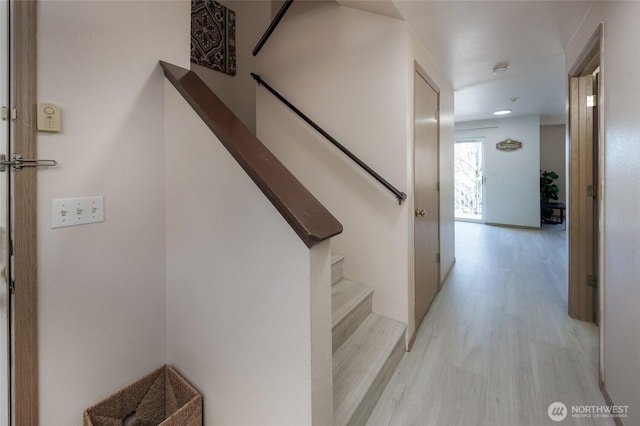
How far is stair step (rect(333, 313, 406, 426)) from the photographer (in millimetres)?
1341

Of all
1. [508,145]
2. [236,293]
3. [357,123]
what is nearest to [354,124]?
[357,123]

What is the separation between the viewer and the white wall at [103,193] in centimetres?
104

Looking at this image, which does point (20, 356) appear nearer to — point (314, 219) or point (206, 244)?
point (206, 244)

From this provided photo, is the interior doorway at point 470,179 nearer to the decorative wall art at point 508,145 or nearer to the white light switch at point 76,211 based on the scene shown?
the decorative wall art at point 508,145

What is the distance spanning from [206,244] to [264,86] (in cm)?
180

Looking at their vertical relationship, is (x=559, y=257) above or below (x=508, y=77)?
below

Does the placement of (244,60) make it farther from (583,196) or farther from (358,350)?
(583,196)

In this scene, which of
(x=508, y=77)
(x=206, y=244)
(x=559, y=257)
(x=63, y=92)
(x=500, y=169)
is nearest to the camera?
(x=63, y=92)

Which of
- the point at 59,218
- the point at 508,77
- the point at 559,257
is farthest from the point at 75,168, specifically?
the point at 559,257

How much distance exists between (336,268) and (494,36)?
85.1 inches

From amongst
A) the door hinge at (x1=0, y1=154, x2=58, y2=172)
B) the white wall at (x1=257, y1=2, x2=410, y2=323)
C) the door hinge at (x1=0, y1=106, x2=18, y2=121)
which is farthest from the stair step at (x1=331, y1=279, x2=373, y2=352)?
the door hinge at (x1=0, y1=106, x2=18, y2=121)

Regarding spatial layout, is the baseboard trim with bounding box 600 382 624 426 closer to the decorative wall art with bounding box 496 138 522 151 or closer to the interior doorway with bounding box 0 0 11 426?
the interior doorway with bounding box 0 0 11 426

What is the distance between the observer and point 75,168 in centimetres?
108

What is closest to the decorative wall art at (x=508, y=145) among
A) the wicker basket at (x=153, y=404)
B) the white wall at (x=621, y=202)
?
the white wall at (x=621, y=202)
